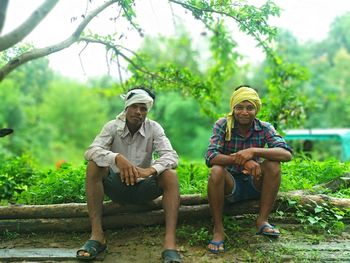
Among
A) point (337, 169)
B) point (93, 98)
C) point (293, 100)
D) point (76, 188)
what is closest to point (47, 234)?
point (76, 188)

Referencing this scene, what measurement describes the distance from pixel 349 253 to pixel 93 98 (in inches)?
1409

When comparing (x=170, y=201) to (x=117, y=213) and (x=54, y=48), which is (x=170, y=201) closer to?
(x=117, y=213)

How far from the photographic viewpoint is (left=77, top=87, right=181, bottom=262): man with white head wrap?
13.0 feet

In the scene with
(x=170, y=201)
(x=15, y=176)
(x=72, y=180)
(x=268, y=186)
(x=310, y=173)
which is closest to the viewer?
(x=170, y=201)

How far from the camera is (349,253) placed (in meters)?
3.97

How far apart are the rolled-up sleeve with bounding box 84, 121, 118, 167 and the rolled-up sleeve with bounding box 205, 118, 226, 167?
33.9 inches

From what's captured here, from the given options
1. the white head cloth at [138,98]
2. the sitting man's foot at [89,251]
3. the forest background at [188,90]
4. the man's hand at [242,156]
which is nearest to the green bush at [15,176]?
the forest background at [188,90]

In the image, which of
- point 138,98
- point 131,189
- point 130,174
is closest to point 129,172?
point 130,174

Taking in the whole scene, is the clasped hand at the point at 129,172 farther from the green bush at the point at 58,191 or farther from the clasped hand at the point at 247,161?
the green bush at the point at 58,191

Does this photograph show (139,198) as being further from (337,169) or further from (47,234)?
(337,169)

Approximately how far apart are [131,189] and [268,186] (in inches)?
49.8

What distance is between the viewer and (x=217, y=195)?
4.09m

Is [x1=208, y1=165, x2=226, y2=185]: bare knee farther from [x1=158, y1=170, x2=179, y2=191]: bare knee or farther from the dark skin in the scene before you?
[x1=158, y1=170, x2=179, y2=191]: bare knee

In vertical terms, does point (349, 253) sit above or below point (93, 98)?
below
